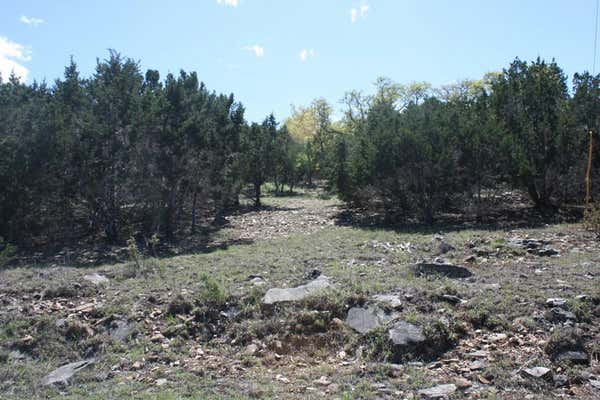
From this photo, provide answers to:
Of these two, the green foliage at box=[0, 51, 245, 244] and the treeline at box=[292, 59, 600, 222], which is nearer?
the green foliage at box=[0, 51, 245, 244]

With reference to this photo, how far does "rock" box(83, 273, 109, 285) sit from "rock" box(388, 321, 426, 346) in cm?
511

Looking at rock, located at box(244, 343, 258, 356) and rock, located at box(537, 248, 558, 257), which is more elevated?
rock, located at box(537, 248, 558, 257)

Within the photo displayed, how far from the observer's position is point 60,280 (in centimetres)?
811

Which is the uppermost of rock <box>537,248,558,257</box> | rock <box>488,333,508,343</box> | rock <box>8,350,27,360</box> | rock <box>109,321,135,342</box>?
rock <box>537,248,558,257</box>

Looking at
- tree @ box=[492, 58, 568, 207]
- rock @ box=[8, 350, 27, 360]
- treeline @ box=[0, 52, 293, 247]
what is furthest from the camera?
tree @ box=[492, 58, 568, 207]

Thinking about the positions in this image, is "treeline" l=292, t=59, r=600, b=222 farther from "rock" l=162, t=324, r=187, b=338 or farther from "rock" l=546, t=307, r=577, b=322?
"rock" l=162, t=324, r=187, b=338

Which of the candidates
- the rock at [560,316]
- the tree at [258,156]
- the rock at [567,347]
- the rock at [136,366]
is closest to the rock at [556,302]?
the rock at [560,316]

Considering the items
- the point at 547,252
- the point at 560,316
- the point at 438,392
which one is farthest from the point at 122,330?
the point at 547,252

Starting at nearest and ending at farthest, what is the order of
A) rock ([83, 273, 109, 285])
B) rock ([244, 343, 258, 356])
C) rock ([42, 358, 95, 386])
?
rock ([42, 358, 95, 386]) → rock ([244, 343, 258, 356]) → rock ([83, 273, 109, 285])

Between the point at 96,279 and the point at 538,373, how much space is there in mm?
6887

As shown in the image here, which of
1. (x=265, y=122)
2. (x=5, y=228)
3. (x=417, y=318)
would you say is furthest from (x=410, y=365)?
(x=265, y=122)

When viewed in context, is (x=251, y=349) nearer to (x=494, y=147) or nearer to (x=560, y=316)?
(x=560, y=316)

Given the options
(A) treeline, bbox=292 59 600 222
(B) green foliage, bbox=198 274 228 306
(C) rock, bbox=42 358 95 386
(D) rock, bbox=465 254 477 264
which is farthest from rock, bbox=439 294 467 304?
(A) treeline, bbox=292 59 600 222

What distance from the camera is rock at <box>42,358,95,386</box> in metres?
5.00
